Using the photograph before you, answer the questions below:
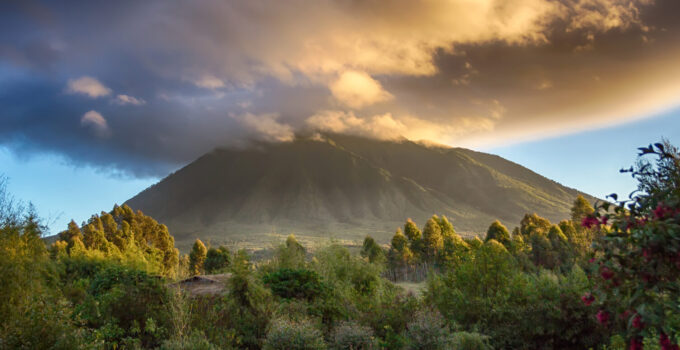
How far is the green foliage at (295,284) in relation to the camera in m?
15.7

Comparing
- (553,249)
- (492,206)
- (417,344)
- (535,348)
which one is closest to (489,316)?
(535,348)

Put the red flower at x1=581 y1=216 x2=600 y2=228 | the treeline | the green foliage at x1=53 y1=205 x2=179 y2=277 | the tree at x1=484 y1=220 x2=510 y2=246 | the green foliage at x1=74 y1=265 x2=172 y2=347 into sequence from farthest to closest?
the tree at x1=484 y1=220 x2=510 y2=246
the green foliage at x1=53 y1=205 x2=179 y2=277
the treeline
the green foliage at x1=74 y1=265 x2=172 y2=347
the red flower at x1=581 y1=216 x2=600 y2=228

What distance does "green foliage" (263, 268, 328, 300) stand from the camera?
15.7 meters

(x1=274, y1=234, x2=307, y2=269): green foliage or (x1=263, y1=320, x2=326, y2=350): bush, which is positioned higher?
(x1=274, y1=234, x2=307, y2=269): green foliage

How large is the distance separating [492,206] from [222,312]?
193 m

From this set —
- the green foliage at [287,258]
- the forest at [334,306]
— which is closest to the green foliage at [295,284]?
the forest at [334,306]

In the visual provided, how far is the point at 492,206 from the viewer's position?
190875mm

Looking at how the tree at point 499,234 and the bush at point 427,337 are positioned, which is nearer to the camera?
the bush at point 427,337

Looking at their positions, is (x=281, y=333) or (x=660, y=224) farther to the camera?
(x=281, y=333)

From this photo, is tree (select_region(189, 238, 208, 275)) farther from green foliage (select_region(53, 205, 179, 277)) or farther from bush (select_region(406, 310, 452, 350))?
bush (select_region(406, 310, 452, 350))

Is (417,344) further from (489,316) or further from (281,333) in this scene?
(489,316)

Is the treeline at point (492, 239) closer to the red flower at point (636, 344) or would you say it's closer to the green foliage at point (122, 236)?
the green foliage at point (122, 236)

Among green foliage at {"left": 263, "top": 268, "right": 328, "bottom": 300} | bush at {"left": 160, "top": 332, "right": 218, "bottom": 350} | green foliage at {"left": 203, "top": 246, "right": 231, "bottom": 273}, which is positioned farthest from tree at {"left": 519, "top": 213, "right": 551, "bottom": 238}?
bush at {"left": 160, "top": 332, "right": 218, "bottom": 350}

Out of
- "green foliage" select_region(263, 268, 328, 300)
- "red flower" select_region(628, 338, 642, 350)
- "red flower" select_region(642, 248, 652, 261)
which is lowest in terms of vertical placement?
"green foliage" select_region(263, 268, 328, 300)
